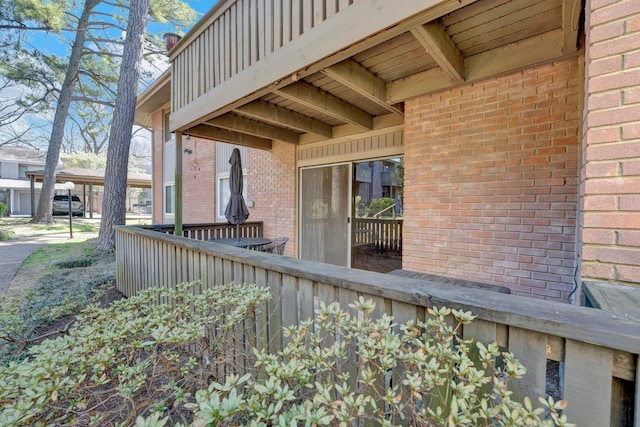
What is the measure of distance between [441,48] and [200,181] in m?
8.46

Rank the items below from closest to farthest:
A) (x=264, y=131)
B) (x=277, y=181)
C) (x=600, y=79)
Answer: (x=600, y=79)
(x=264, y=131)
(x=277, y=181)

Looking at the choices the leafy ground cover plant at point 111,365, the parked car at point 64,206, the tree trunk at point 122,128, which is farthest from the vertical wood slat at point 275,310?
the parked car at point 64,206

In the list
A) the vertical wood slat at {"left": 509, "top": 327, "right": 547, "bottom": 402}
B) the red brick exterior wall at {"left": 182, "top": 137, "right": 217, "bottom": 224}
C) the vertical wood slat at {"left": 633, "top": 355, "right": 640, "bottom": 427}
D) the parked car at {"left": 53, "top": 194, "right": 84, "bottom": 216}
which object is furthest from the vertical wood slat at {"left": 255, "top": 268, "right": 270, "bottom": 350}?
the parked car at {"left": 53, "top": 194, "right": 84, "bottom": 216}

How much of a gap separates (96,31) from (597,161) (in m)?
16.9

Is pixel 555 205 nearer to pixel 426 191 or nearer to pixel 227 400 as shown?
pixel 426 191

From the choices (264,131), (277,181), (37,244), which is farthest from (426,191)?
(37,244)

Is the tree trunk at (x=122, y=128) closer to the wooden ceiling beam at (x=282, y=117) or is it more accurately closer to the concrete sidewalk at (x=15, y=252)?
the concrete sidewalk at (x=15, y=252)

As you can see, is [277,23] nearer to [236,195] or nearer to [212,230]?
[236,195]

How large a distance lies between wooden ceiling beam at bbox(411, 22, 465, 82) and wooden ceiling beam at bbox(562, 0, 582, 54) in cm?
84

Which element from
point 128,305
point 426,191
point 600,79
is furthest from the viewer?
point 426,191

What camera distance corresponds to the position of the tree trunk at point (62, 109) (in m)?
11.4

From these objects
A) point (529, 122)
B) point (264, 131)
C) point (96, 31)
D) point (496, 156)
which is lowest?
point (496, 156)

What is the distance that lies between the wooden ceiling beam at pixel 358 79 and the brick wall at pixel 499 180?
0.50 metres

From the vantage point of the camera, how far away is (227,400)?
0.98m
